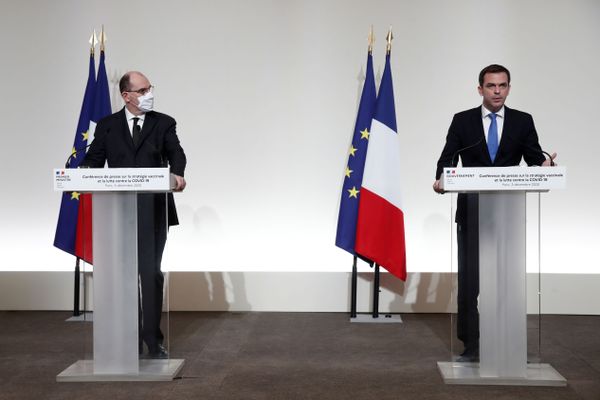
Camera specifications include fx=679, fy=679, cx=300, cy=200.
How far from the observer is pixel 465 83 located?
226 inches

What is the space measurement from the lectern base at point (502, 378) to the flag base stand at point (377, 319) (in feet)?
5.55

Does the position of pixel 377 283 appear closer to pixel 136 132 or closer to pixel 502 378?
pixel 502 378

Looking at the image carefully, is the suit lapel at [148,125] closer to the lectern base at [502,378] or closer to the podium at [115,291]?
the podium at [115,291]

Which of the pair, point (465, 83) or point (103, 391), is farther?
point (465, 83)

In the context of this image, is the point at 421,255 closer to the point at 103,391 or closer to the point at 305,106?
the point at 305,106

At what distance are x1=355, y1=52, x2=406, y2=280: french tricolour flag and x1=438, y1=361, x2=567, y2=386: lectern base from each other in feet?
5.87

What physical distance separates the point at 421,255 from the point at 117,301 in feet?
10.0

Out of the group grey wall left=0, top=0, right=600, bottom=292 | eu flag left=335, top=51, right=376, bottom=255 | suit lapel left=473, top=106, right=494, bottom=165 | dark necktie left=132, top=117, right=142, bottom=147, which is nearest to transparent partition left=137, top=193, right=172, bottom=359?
dark necktie left=132, top=117, right=142, bottom=147

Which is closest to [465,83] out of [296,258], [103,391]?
[296,258]

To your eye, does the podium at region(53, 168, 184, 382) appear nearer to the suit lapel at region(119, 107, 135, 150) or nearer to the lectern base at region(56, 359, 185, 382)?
the lectern base at region(56, 359, 185, 382)

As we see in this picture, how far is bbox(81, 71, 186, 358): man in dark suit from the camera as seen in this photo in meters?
3.43

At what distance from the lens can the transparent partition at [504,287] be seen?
10.8 ft

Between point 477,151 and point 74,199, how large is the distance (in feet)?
10.6

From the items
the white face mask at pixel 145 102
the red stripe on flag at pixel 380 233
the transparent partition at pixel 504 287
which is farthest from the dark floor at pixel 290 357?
the white face mask at pixel 145 102
